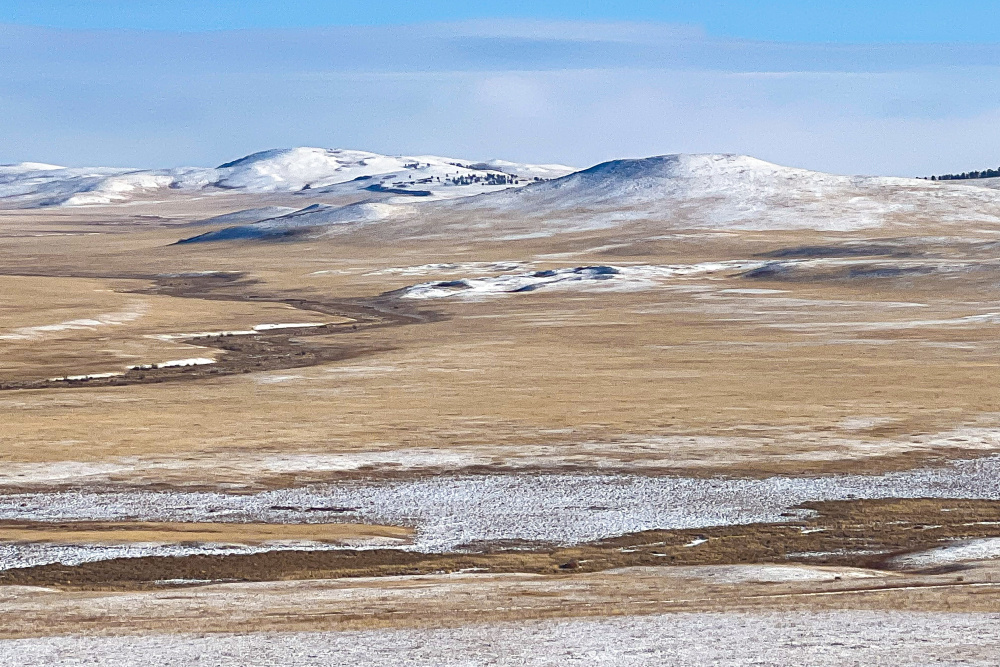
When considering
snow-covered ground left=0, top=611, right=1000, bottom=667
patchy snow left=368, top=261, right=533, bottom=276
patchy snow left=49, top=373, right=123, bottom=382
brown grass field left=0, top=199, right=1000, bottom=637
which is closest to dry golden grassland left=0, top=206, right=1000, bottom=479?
brown grass field left=0, top=199, right=1000, bottom=637

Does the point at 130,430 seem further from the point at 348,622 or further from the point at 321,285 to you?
the point at 321,285

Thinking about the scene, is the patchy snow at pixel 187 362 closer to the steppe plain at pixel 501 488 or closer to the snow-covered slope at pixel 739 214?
the steppe plain at pixel 501 488

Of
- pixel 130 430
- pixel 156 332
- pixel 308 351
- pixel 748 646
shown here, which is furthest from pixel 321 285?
pixel 748 646

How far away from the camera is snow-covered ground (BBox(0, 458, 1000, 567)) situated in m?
27.6

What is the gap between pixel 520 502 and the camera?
97.0 ft

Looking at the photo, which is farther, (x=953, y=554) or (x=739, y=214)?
(x=739, y=214)

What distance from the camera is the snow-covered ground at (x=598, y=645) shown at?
16.0 metres

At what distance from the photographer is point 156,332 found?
71500 millimetres

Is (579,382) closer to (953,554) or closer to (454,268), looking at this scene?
(953,554)

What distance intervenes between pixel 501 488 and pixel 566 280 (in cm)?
7865

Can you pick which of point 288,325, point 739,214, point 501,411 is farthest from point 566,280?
point 739,214

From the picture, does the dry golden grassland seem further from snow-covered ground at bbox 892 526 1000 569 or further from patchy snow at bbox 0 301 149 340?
snow-covered ground at bbox 892 526 1000 569

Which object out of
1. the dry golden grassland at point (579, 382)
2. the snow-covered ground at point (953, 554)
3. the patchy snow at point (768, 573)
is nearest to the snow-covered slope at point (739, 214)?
the dry golden grassland at point (579, 382)

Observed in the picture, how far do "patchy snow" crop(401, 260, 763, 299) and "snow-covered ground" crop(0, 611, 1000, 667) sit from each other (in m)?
82.2
